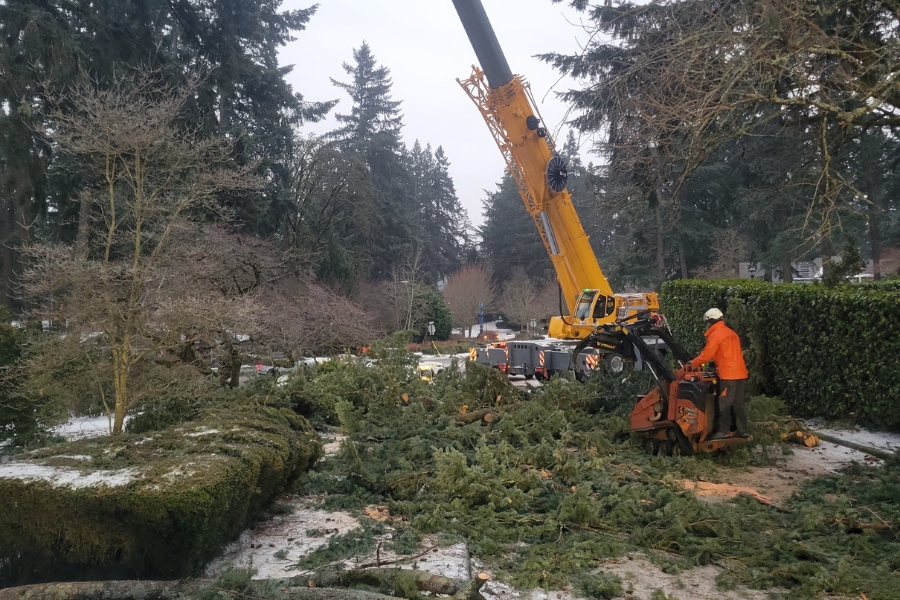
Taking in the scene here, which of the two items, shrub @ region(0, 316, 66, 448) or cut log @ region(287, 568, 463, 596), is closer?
cut log @ region(287, 568, 463, 596)

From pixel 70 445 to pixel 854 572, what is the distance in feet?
18.5

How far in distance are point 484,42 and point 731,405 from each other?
27.2 feet

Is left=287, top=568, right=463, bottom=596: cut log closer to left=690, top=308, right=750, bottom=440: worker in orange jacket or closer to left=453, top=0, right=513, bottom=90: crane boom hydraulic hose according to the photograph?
left=690, top=308, right=750, bottom=440: worker in orange jacket

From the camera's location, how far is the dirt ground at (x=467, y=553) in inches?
167

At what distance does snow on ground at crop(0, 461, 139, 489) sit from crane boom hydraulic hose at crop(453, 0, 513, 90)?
408 inches

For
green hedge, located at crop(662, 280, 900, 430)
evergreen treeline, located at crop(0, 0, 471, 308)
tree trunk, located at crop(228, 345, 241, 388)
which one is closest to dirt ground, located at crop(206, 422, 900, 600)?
green hedge, located at crop(662, 280, 900, 430)

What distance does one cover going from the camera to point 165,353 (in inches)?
314

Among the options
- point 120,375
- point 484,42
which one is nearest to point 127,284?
point 120,375

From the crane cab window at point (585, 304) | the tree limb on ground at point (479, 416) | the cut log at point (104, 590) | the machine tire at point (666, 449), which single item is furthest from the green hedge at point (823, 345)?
the cut log at point (104, 590)

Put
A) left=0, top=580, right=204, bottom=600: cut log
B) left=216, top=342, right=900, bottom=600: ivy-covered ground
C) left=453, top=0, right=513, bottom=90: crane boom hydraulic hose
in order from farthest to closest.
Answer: left=453, top=0, right=513, bottom=90: crane boom hydraulic hose, left=216, top=342, right=900, bottom=600: ivy-covered ground, left=0, top=580, right=204, bottom=600: cut log

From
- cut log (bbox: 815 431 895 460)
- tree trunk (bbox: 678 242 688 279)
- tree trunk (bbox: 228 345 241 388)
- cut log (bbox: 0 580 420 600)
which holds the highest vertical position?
tree trunk (bbox: 678 242 688 279)

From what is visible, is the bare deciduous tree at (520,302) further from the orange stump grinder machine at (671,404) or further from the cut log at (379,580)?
the cut log at (379,580)

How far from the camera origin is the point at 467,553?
480cm

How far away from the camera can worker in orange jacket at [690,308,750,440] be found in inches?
272
